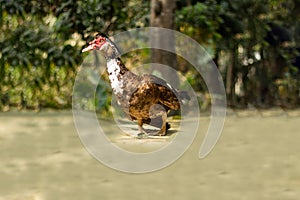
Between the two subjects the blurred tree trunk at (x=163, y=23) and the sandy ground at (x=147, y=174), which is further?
the blurred tree trunk at (x=163, y=23)

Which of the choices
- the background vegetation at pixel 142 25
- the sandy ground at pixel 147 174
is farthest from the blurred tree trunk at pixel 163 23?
the background vegetation at pixel 142 25

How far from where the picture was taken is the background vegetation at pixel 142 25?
34.6 feet

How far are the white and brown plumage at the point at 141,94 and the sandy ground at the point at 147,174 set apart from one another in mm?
2142

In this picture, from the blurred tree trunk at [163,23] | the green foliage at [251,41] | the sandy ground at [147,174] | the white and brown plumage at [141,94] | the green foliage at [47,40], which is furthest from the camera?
the green foliage at [251,41]

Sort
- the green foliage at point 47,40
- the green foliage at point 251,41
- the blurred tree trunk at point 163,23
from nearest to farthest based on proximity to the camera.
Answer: the blurred tree trunk at point 163,23 → the green foliage at point 47,40 → the green foliage at point 251,41

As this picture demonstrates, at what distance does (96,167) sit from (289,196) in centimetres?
193

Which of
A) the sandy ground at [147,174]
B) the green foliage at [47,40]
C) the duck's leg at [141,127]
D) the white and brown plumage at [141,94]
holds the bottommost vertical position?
the sandy ground at [147,174]

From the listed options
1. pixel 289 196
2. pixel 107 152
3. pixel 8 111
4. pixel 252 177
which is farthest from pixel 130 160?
pixel 8 111

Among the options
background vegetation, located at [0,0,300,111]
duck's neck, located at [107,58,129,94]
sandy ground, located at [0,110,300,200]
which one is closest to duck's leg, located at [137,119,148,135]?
duck's neck, located at [107,58,129,94]

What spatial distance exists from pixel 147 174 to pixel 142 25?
4801 mm

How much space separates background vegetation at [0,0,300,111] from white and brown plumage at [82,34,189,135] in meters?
5.89

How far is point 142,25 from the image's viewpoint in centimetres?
1100

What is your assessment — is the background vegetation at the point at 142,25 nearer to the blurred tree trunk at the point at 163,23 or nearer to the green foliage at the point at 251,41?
the green foliage at the point at 251,41

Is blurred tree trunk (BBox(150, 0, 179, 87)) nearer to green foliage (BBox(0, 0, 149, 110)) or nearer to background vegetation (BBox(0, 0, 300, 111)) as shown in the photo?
background vegetation (BBox(0, 0, 300, 111))
